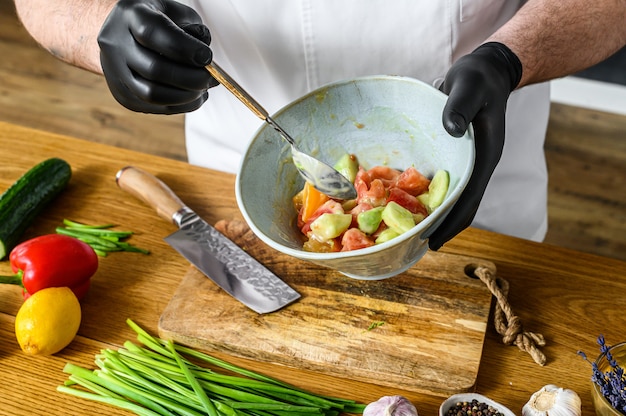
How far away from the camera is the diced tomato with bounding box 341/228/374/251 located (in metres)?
1.33

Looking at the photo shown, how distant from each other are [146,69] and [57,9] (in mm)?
552

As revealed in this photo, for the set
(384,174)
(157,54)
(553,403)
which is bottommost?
(553,403)

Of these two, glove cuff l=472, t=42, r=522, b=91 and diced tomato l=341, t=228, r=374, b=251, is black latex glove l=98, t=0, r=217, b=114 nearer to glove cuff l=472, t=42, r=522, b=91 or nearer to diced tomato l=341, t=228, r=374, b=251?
diced tomato l=341, t=228, r=374, b=251

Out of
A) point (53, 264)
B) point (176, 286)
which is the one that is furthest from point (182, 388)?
point (53, 264)

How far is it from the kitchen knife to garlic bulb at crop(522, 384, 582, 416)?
50 centimetres

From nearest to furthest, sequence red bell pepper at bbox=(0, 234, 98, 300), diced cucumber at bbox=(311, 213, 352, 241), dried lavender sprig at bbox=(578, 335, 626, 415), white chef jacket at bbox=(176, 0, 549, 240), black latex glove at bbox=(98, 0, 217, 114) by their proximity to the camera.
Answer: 1. dried lavender sprig at bbox=(578, 335, 626, 415)
2. black latex glove at bbox=(98, 0, 217, 114)
3. diced cucumber at bbox=(311, 213, 352, 241)
4. red bell pepper at bbox=(0, 234, 98, 300)
5. white chef jacket at bbox=(176, 0, 549, 240)

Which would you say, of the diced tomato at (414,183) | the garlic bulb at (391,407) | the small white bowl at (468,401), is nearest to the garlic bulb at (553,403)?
the small white bowl at (468,401)

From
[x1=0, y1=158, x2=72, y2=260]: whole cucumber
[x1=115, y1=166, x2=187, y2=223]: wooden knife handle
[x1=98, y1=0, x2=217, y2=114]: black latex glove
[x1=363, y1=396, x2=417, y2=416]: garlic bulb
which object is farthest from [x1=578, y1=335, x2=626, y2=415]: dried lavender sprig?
[x1=0, y1=158, x2=72, y2=260]: whole cucumber

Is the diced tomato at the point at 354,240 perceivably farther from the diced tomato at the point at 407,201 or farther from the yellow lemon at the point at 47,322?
the yellow lemon at the point at 47,322

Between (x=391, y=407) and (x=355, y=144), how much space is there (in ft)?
1.99

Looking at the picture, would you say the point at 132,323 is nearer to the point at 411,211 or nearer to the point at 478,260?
the point at 411,211

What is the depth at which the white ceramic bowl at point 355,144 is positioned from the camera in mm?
1368

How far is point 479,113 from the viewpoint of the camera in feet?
4.27

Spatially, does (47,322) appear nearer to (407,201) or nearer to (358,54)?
(407,201)
